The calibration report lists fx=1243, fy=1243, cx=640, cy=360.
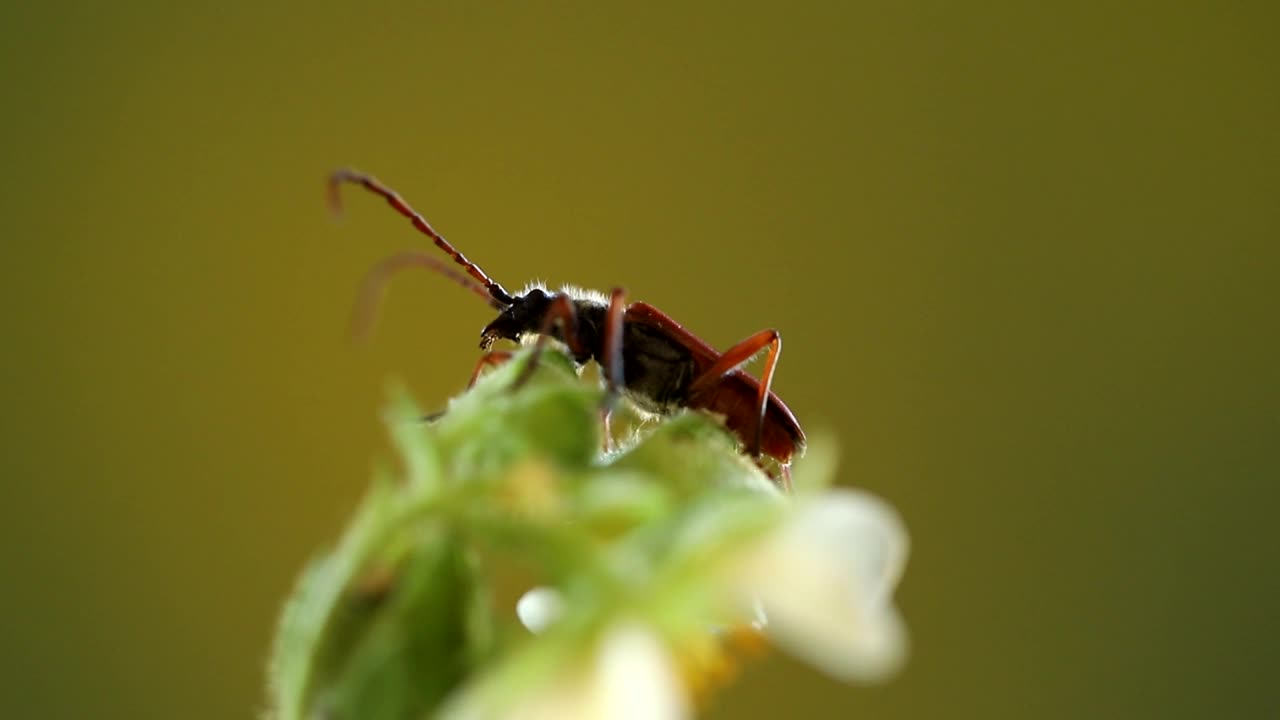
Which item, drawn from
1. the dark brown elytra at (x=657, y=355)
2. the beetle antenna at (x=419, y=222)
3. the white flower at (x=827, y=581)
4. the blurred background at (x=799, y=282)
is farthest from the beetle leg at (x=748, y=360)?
the blurred background at (x=799, y=282)

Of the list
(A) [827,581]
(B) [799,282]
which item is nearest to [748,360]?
(A) [827,581]

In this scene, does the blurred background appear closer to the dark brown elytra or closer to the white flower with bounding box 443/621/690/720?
the dark brown elytra

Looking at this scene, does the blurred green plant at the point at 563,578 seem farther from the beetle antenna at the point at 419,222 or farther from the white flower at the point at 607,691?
the beetle antenna at the point at 419,222

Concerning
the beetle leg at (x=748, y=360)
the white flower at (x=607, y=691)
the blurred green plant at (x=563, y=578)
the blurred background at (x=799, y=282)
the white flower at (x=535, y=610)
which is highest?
the blurred background at (x=799, y=282)

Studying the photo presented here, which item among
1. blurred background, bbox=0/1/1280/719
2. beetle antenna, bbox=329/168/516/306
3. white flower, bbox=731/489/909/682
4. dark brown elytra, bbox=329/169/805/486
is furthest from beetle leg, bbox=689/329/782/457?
blurred background, bbox=0/1/1280/719

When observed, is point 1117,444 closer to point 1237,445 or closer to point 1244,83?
point 1237,445

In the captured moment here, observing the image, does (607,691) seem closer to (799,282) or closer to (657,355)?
(657,355)
